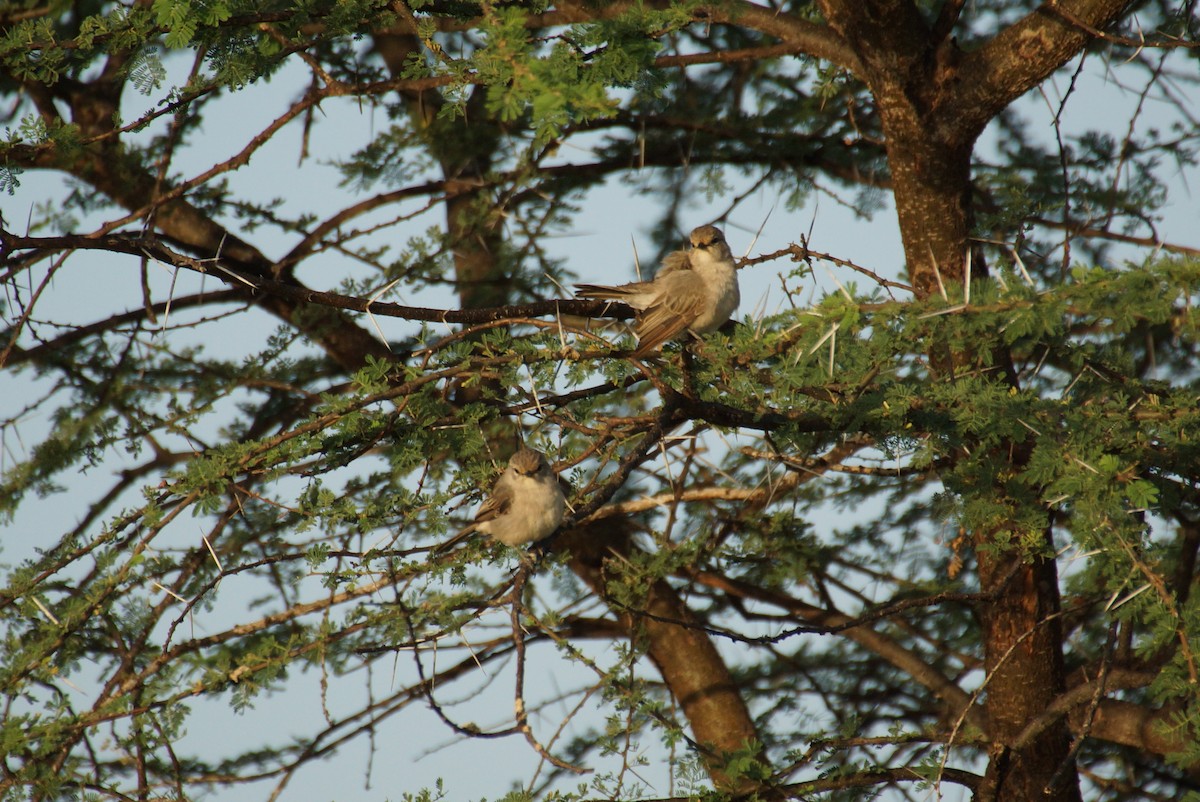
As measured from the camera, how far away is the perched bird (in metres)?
5.12

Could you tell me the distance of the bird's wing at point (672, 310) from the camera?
4.83 m

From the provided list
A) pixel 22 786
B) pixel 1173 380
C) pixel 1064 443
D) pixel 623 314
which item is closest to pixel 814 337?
pixel 1064 443

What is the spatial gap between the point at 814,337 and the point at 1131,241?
4.63 m

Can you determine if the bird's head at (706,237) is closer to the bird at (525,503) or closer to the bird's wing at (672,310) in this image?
the bird's wing at (672,310)

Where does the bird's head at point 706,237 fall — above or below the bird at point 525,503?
above

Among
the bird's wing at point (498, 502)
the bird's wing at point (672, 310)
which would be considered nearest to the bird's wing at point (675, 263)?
the bird's wing at point (672, 310)

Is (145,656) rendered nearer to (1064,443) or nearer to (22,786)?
(22,786)

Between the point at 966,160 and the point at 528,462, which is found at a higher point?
the point at 966,160

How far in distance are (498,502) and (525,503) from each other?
0.21 metres

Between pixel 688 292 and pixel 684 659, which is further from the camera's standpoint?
pixel 684 659

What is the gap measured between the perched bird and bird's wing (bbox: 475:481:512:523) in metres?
1.08

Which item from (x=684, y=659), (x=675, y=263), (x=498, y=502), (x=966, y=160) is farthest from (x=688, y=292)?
(x=684, y=659)

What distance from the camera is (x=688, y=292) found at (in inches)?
214

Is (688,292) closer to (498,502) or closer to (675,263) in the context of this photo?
(675,263)
